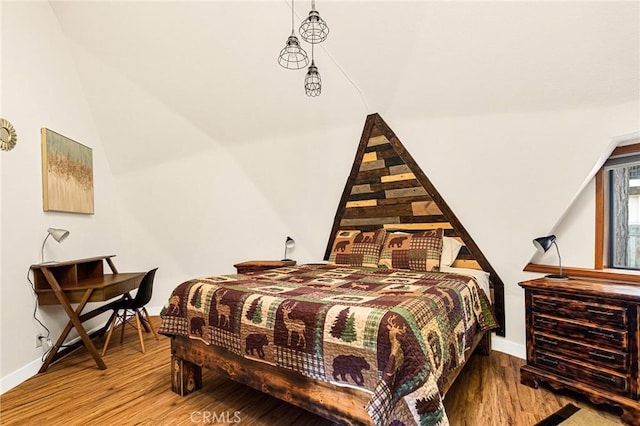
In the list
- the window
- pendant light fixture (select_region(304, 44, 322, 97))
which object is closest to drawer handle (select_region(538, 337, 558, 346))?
the window

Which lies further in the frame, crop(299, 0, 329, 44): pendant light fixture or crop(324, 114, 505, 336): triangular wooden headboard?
crop(324, 114, 505, 336): triangular wooden headboard

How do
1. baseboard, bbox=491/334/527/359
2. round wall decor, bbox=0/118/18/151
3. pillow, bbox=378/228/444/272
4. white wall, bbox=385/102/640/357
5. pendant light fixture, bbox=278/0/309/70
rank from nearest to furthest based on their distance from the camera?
1. pendant light fixture, bbox=278/0/309/70
2. white wall, bbox=385/102/640/357
3. round wall decor, bbox=0/118/18/151
4. baseboard, bbox=491/334/527/359
5. pillow, bbox=378/228/444/272

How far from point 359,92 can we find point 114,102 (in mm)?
2598

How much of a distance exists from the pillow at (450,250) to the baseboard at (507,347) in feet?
2.56

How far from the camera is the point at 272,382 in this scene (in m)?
1.76

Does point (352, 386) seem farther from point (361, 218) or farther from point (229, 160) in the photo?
point (229, 160)

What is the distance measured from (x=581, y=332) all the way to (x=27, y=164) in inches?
169

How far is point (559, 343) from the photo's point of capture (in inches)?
85.9

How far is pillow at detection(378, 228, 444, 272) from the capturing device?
9.52 feet

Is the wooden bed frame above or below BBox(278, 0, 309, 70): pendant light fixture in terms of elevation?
below

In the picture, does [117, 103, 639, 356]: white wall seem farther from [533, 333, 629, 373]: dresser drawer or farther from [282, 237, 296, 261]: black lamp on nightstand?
[533, 333, 629, 373]: dresser drawer

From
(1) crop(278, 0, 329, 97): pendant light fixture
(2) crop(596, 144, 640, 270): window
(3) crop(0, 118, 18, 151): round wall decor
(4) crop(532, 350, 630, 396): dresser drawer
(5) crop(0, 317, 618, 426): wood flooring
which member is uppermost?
(1) crop(278, 0, 329, 97): pendant light fixture

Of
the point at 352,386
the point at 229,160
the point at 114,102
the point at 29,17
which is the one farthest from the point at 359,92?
the point at 29,17

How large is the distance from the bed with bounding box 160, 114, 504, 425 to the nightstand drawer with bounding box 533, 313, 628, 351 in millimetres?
379
